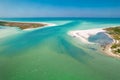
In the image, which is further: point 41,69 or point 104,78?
point 41,69

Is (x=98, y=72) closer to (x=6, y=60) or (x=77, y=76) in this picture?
(x=77, y=76)

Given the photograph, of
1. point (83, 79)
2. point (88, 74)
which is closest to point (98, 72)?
point (88, 74)

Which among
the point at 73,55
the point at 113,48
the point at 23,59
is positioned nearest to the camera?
the point at 23,59

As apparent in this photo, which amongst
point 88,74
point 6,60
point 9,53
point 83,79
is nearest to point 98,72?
point 88,74

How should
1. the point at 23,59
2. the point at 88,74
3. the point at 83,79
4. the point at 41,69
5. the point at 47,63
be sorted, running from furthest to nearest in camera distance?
the point at 23,59, the point at 47,63, the point at 41,69, the point at 88,74, the point at 83,79

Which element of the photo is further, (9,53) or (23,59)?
(9,53)

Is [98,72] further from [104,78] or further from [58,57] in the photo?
[58,57]

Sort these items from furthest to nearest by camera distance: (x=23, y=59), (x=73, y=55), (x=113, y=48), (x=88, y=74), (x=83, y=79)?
(x=113, y=48) < (x=73, y=55) < (x=23, y=59) < (x=88, y=74) < (x=83, y=79)

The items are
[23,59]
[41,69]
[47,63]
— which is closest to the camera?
[41,69]
